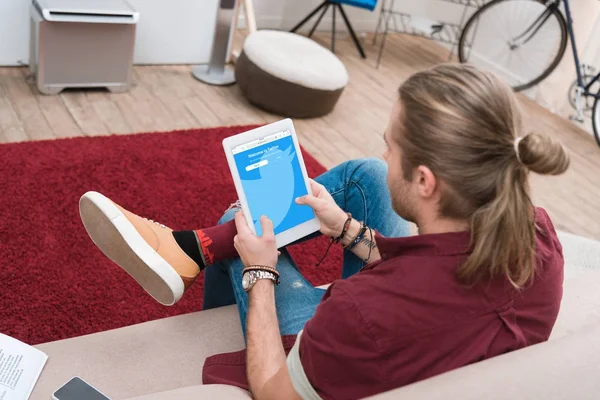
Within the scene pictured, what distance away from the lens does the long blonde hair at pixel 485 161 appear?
0.91 metres

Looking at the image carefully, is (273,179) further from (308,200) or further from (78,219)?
(78,219)

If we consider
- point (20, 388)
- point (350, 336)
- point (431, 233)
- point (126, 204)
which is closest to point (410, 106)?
point (431, 233)

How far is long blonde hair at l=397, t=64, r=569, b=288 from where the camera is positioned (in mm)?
910

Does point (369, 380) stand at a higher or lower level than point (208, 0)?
higher

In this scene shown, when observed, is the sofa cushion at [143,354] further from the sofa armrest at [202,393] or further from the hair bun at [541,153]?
the hair bun at [541,153]

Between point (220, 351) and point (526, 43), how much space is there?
349 centimetres

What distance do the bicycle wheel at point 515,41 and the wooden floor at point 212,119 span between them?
488 millimetres

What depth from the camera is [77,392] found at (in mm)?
1053

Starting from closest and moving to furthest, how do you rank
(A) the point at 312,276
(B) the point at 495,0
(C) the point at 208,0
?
(A) the point at 312,276 → (C) the point at 208,0 → (B) the point at 495,0

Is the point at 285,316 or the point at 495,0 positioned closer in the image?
the point at 285,316

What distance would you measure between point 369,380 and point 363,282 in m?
0.13

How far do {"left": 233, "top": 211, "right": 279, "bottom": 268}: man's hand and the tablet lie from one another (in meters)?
0.04

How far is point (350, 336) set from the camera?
2.91ft

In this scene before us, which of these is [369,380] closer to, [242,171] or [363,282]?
[363,282]
